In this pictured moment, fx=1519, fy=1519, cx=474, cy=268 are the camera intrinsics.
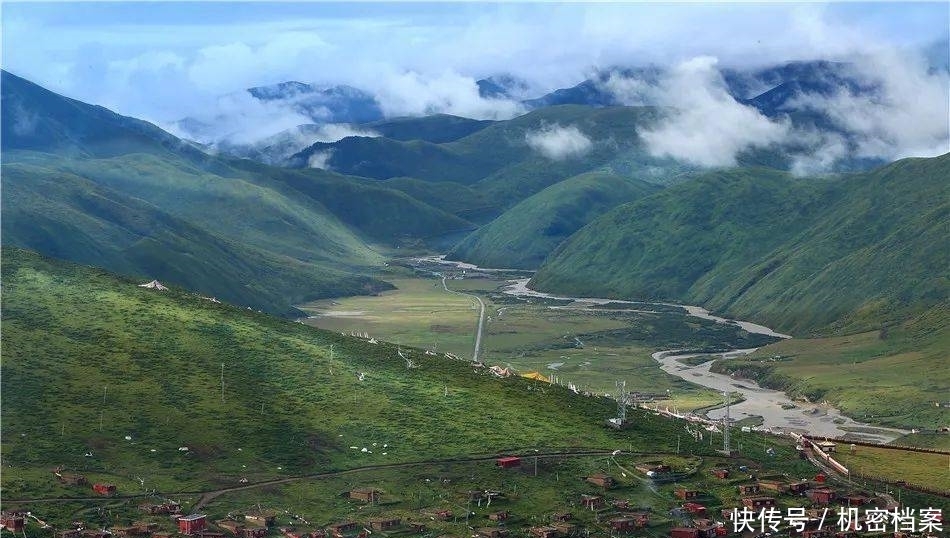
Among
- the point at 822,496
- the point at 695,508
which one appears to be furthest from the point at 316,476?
the point at 822,496

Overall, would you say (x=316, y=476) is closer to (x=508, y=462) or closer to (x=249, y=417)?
(x=249, y=417)

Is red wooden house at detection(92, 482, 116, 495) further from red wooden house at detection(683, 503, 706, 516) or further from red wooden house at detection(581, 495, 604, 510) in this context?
red wooden house at detection(683, 503, 706, 516)

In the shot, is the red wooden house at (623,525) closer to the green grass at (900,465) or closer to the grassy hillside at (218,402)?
the grassy hillside at (218,402)

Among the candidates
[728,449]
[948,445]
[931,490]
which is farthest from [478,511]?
[948,445]

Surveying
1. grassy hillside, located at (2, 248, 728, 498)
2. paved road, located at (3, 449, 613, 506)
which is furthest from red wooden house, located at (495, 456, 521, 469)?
grassy hillside, located at (2, 248, 728, 498)

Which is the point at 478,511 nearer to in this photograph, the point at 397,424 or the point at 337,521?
the point at 337,521

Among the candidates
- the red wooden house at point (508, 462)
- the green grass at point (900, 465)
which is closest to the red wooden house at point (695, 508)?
the red wooden house at point (508, 462)

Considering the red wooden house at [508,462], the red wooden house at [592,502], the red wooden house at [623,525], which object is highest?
the red wooden house at [508,462]
